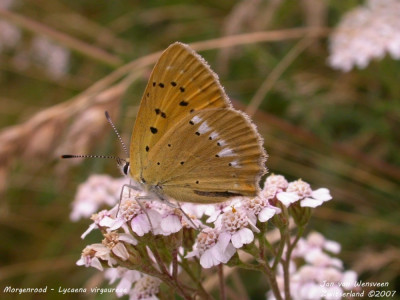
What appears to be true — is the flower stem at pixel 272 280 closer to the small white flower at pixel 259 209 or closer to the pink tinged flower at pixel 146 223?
the small white flower at pixel 259 209

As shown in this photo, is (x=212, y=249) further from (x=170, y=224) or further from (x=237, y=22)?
(x=237, y=22)

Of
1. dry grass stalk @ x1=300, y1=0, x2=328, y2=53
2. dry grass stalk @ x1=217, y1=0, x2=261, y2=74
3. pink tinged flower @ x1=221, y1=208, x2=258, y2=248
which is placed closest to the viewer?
pink tinged flower @ x1=221, y1=208, x2=258, y2=248

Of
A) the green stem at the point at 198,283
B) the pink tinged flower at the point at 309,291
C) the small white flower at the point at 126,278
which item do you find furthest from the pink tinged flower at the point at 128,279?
the pink tinged flower at the point at 309,291

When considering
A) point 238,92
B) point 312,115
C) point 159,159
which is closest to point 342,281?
point 159,159

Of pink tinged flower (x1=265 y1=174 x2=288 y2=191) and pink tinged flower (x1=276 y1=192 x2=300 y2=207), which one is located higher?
pink tinged flower (x1=265 y1=174 x2=288 y2=191)

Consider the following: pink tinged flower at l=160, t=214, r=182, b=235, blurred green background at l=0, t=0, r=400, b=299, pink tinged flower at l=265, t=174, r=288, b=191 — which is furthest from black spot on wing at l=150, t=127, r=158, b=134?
blurred green background at l=0, t=0, r=400, b=299

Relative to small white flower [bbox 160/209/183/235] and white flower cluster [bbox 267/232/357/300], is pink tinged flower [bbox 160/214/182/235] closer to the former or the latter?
small white flower [bbox 160/209/183/235]

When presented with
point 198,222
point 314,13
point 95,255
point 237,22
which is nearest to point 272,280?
point 198,222

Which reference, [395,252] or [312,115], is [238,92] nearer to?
[312,115]
